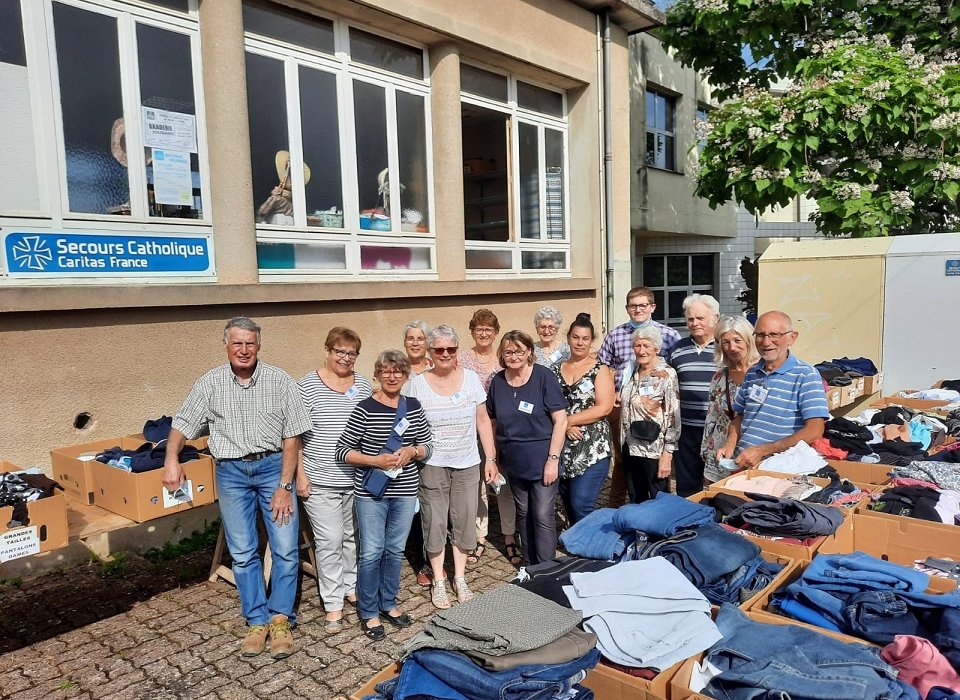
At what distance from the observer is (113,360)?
5.27m

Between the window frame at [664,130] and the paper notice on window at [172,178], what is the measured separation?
11.5 m

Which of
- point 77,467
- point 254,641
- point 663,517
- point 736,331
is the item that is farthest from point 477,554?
point 77,467

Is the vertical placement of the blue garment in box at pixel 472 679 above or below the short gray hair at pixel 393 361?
below

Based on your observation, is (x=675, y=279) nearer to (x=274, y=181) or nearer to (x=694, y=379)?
(x=274, y=181)

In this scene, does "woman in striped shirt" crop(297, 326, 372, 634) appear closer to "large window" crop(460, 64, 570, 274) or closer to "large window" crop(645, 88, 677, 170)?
"large window" crop(460, 64, 570, 274)

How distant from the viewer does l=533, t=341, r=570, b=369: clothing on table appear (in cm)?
518

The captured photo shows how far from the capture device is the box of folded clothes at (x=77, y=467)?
4246 millimetres

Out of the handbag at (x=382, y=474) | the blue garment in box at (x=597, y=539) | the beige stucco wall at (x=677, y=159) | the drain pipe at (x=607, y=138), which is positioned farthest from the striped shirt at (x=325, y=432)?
the beige stucco wall at (x=677, y=159)

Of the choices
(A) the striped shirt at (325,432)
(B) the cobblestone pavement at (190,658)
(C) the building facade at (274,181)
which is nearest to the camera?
(B) the cobblestone pavement at (190,658)

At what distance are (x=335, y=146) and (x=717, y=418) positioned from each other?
188 inches

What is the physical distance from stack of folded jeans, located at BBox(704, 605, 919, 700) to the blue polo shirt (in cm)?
198

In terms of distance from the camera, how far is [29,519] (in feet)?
11.1

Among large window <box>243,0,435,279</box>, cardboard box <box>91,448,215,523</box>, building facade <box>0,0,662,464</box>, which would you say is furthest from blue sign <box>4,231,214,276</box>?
cardboard box <box>91,448,215,523</box>

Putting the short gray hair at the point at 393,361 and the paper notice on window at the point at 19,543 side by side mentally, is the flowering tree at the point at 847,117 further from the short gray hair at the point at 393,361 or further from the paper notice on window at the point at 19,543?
the paper notice on window at the point at 19,543
